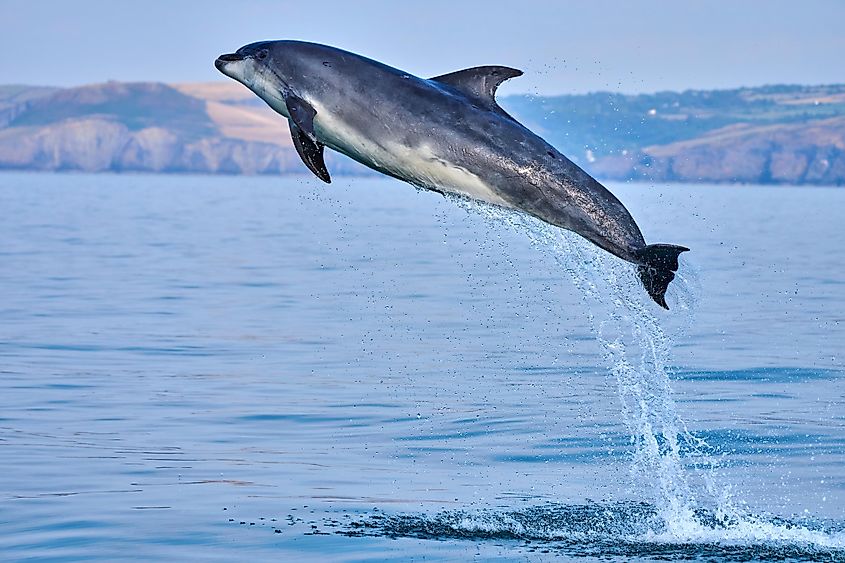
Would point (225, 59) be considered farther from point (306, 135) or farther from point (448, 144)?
point (448, 144)

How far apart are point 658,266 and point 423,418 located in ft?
26.9

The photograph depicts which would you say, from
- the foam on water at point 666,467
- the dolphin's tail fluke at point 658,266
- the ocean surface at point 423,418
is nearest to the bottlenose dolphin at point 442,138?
the dolphin's tail fluke at point 658,266

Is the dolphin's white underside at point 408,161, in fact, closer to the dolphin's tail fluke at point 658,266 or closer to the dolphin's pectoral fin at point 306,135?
the dolphin's pectoral fin at point 306,135

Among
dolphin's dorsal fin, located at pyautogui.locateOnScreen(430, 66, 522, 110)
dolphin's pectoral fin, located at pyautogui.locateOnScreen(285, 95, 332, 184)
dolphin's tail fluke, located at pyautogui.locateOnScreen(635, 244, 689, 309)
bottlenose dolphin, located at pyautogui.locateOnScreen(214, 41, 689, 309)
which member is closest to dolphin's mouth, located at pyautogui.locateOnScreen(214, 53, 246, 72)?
bottlenose dolphin, located at pyautogui.locateOnScreen(214, 41, 689, 309)

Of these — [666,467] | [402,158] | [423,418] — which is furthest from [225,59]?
[423,418]

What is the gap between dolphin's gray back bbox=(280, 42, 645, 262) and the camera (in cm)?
1129

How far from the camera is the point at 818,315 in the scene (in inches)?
1150

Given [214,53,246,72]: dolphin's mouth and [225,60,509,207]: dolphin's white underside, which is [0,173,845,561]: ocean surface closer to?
[225,60,509,207]: dolphin's white underside

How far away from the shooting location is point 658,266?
1124 centimetres

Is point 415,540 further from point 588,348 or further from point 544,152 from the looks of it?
point 588,348

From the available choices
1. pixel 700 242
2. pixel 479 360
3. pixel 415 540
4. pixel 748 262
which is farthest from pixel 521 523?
pixel 700 242

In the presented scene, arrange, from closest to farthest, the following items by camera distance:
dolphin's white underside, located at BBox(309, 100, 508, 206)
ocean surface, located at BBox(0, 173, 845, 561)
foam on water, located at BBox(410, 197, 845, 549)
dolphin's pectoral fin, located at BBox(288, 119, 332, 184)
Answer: dolphin's white underside, located at BBox(309, 100, 508, 206)
dolphin's pectoral fin, located at BBox(288, 119, 332, 184)
foam on water, located at BBox(410, 197, 845, 549)
ocean surface, located at BBox(0, 173, 845, 561)

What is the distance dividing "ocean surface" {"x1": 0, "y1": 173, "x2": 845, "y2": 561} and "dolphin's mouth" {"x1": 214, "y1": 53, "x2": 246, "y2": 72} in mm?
2343

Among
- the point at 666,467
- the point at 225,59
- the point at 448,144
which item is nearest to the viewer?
the point at 448,144
